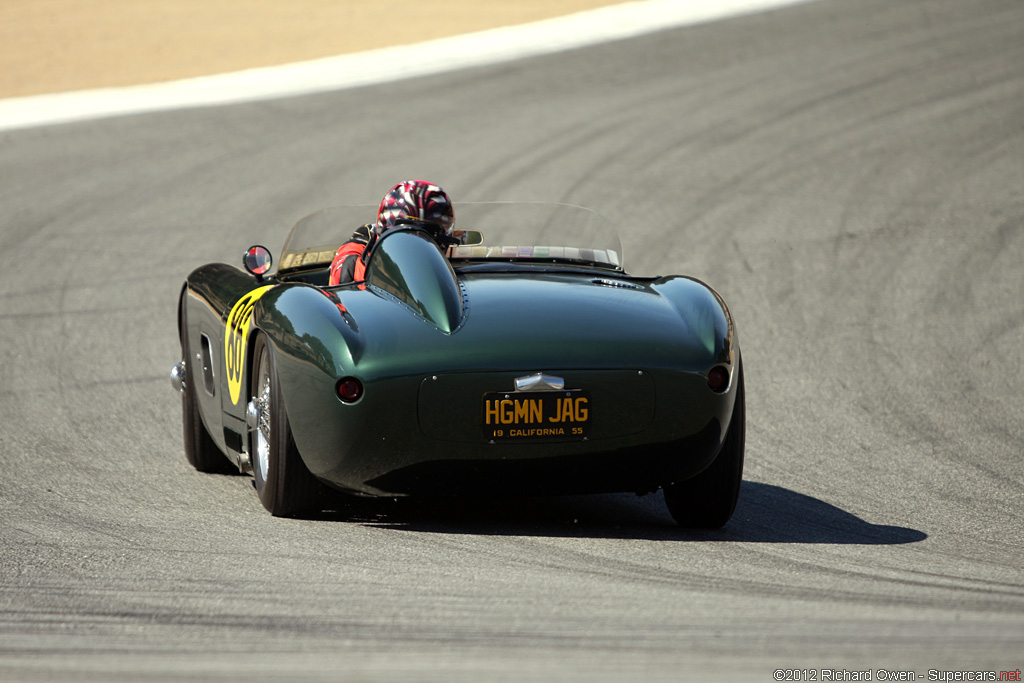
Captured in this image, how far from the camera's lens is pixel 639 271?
12.0 metres

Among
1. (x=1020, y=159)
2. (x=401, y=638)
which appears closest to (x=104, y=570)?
(x=401, y=638)

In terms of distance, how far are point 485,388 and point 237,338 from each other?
148 cm

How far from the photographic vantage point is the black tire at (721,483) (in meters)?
5.29

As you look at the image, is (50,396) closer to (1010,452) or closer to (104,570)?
(104,570)

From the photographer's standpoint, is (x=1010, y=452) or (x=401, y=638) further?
(x=1010, y=452)

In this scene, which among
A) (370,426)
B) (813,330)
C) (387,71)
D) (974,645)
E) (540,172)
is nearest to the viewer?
(974,645)

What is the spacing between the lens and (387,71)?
856 inches

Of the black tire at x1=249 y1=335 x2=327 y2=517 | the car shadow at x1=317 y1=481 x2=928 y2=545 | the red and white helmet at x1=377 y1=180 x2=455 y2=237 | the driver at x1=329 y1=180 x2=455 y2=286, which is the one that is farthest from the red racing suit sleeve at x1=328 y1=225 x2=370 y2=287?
the car shadow at x1=317 y1=481 x2=928 y2=545

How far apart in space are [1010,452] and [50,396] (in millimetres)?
5659

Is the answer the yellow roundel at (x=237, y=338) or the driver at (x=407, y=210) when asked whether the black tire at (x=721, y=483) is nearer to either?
the driver at (x=407, y=210)

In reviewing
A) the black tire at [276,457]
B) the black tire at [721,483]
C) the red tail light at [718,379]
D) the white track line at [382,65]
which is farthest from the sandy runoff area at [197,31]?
the red tail light at [718,379]

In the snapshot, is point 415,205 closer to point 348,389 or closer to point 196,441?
point 348,389

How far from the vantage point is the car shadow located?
5.18m

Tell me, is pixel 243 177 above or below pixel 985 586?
above
